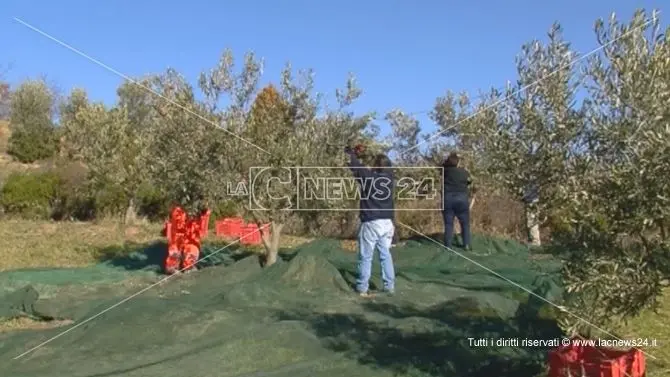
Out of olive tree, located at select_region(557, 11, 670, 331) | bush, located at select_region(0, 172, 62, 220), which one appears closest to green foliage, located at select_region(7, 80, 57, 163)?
bush, located at select_region(0, 172, 62, 220)

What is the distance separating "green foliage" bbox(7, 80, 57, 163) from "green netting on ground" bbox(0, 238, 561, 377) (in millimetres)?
27190

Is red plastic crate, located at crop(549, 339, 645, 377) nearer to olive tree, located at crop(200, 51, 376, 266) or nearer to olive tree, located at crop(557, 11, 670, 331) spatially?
olive tree, located at crop(557, 11, 670, 331)

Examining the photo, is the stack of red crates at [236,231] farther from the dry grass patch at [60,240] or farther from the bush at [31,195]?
the bush at [31,195]

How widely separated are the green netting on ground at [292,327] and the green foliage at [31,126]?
89.2 ft

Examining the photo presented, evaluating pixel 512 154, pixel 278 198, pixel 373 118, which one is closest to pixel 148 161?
pixel 278 198

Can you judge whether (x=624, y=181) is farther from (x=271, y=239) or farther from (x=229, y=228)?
(x=229, y=228)

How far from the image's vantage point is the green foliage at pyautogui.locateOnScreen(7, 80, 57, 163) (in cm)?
3494

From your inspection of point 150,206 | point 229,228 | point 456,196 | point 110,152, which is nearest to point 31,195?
point 110,152

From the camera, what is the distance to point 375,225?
888 centimetres

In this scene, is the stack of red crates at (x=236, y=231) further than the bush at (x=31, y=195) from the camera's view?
No

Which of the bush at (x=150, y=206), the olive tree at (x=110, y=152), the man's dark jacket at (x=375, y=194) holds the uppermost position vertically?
the olive tree at (x=110, y=152)

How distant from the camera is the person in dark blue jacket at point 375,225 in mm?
8781

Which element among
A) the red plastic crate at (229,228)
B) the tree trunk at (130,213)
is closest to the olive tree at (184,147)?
the red plastic crate at (229,228)

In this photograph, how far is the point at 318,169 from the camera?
1011 cm
